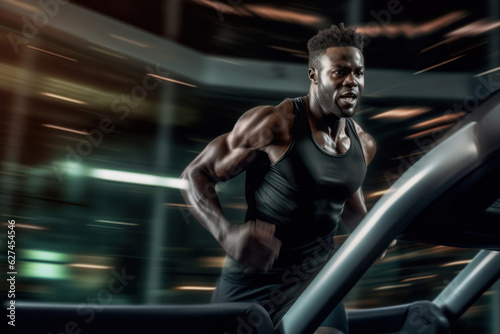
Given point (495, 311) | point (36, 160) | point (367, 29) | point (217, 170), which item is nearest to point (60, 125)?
point (36, 160)

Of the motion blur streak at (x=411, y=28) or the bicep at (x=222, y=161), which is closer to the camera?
the bicep at (x=222, y=161)

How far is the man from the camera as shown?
1107mm

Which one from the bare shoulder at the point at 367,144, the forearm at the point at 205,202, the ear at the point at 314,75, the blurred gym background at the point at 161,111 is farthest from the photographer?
the blurred gym background at the point at 161,111

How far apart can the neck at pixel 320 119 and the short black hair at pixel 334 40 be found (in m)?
0.10

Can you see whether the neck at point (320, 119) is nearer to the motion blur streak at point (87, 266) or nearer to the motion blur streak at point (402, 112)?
the motion blur streak at point (402, 112)

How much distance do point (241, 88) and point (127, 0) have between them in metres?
1.23

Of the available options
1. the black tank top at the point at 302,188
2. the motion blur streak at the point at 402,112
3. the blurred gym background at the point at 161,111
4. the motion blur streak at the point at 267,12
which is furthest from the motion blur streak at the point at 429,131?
the black tank top at the point at 302,188

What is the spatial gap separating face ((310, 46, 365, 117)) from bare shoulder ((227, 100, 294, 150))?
0.36 ft

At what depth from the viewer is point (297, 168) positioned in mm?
1125

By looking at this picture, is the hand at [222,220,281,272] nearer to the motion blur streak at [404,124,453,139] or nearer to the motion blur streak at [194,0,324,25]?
the motion blur streak at [404,124,453,139]

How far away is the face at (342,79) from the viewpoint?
1.08 m

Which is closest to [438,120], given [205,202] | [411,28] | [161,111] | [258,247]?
[411,28]

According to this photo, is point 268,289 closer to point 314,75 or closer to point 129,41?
point 314,75

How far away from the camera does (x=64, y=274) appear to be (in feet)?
12.0
